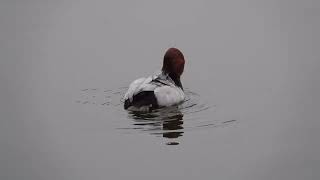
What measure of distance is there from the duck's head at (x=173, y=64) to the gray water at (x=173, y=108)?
1.34ft

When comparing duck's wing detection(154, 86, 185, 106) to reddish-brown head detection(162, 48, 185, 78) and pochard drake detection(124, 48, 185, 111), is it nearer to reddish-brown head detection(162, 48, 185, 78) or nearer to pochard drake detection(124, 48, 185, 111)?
pochard drake detection(124, 48, 185, 111)

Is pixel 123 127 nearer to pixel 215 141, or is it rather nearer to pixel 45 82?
pixel 215 141

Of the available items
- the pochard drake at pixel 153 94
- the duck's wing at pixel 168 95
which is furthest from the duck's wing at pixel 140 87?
the duck's wing at pixel 168 95

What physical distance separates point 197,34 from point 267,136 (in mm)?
5585

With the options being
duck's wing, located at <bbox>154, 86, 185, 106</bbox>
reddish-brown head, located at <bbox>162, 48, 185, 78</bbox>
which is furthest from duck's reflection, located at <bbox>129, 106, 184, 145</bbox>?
reddish-brown head, located at <bbox>162, 48, 185, 78</bbox>

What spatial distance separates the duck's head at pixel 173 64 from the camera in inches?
462

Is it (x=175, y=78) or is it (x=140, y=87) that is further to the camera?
(x=175, y=78)

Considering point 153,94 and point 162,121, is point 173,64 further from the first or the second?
point 162,121

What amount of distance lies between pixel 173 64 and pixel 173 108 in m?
1.05

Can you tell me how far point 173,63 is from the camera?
1173cm

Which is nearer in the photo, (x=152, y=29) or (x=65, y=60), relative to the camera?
(x=65, y=60)

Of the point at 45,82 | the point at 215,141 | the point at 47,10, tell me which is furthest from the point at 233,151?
the point at 47,10

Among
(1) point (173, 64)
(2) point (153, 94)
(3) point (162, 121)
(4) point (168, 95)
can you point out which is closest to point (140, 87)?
(2) point (153, 94)

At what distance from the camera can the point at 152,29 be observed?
49.1 feet
